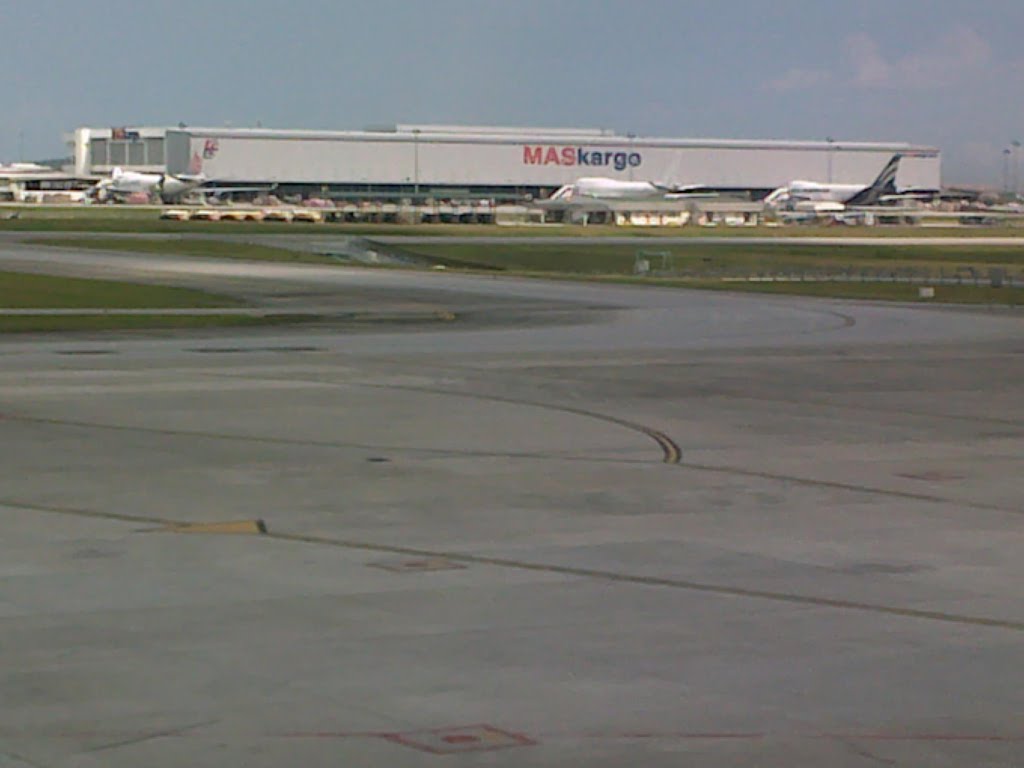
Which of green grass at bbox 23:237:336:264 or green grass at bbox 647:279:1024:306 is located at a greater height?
green grass at bbox 23:237:336:264

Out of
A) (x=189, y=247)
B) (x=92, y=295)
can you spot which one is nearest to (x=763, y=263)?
(x=189, y=247)

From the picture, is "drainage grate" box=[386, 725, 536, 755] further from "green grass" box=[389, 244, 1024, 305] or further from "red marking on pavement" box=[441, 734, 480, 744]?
"green grass" box=[389, 244, 1024, 305]

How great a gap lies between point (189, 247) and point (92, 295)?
36.9m

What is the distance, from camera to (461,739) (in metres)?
10.3

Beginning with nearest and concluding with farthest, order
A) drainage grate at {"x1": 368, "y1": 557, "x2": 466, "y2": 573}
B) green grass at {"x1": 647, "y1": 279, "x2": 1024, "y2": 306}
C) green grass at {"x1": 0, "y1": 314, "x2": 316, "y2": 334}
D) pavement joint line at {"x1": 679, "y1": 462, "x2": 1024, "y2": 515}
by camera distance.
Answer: drainage grate at {"x1": 368, "y1": 557, "x2": 466, "y2": 573} → pavement joint line at {"x1": 679, "y1": 462, "x2": 1024, "y2": 515} → green grass at {"x1": 0, "y1": 314, "x2": 316, "y2": 334} → green grass at {"x1": 647, "y1": 279, "x2": 1024, "y2": 306}

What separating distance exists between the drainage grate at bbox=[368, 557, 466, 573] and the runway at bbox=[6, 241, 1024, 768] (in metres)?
0.05

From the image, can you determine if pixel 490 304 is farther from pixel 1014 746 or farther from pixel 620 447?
pixel 1014 746

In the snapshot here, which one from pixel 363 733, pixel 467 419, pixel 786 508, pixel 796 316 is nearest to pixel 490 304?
pixel 796 316

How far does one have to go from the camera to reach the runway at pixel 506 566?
1059 cm

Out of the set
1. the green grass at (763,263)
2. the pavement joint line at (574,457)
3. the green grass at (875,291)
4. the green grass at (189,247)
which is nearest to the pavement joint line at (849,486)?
the pavement joint line at (574,457)

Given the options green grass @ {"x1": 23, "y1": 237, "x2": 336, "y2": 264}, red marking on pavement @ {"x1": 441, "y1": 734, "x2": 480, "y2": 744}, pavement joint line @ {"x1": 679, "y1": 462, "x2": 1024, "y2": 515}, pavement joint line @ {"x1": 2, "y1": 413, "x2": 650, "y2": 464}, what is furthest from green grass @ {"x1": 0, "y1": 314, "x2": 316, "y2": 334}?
green grass @ {"x1": 23, "y1": 237, "x2": 336, "y2": 264}

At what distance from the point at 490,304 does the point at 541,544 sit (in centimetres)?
4153

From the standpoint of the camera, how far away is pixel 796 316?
5581 cm

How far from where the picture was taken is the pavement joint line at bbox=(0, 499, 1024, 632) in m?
14.0
